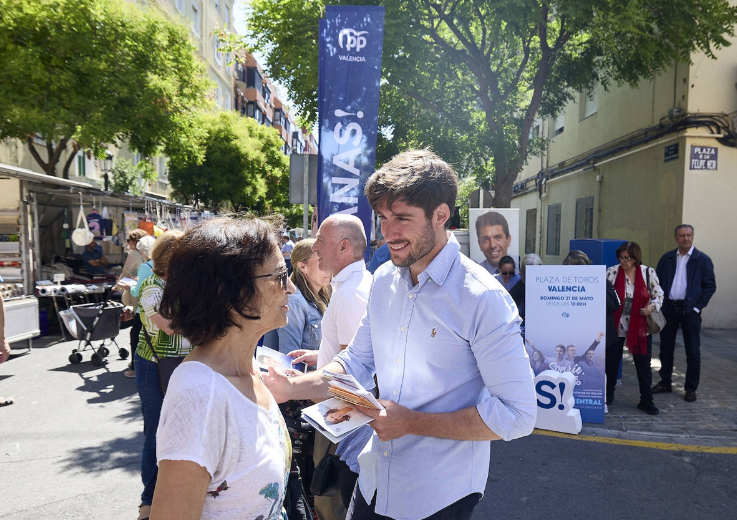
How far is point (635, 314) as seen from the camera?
6121 millimetres

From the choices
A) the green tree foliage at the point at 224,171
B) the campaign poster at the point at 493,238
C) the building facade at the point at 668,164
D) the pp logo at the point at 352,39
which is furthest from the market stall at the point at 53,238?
the building facade at the point at 668,164

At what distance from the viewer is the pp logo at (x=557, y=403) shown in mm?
5328

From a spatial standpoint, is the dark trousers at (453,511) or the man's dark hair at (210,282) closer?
the man's dark hair at (210,282)

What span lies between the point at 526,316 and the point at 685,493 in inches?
86.8

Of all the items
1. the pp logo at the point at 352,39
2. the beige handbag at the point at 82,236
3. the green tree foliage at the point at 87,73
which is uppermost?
the green tree foliage at the point at 87,73

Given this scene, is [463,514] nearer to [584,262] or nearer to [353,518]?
[353,518]

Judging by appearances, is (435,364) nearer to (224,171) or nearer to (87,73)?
(87,73)

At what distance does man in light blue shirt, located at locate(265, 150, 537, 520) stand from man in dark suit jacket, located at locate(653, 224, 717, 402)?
572cm

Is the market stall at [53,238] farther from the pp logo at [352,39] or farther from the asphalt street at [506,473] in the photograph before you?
the pp logo at [352,39]

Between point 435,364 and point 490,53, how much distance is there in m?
11.3

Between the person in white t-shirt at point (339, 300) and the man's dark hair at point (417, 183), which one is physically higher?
the man's dark hair at point (417, 183)

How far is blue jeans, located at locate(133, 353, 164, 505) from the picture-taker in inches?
136

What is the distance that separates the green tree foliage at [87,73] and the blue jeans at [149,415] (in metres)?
10.2

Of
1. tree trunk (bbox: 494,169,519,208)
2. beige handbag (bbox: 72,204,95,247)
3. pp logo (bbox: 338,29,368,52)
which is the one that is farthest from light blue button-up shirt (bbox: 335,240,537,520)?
beige handbag (bbox: 72,204,95,247)
